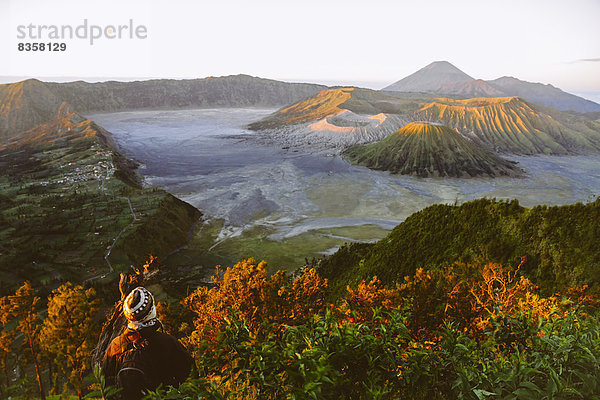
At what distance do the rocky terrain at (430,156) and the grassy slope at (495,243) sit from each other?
63282 millimetres

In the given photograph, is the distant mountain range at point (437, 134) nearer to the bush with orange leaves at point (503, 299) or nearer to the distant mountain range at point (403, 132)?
the distant mountain range at point (403, 132)

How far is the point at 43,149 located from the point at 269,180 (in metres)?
69.6

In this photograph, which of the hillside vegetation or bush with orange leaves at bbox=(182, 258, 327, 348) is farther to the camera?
the hillside vegetation

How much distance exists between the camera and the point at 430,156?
301 feet

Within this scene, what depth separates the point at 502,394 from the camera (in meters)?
3.75

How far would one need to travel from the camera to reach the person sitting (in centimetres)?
505

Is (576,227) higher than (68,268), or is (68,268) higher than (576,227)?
(576,227)

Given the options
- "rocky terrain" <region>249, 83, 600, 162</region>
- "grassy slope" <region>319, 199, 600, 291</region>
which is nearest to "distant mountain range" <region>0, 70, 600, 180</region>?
"rocky terrain" <region>249, 83, 600, 162</region>

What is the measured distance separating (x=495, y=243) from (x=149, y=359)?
22.1 metres

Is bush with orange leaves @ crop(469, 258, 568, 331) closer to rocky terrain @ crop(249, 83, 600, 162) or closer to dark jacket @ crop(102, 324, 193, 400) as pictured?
dark jacket @ crop(102, 324, 193, 400)

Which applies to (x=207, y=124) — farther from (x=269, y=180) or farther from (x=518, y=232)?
(x=518, y=232)

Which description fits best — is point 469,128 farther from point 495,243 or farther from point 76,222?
point 76,222

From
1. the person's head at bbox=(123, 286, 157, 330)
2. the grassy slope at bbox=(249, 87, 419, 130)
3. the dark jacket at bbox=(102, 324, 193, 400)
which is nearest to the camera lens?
the person's head at bbox=(123, 286, 157, 330)

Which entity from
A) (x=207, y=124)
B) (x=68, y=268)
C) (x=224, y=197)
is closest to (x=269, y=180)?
(x=224, y=197)
